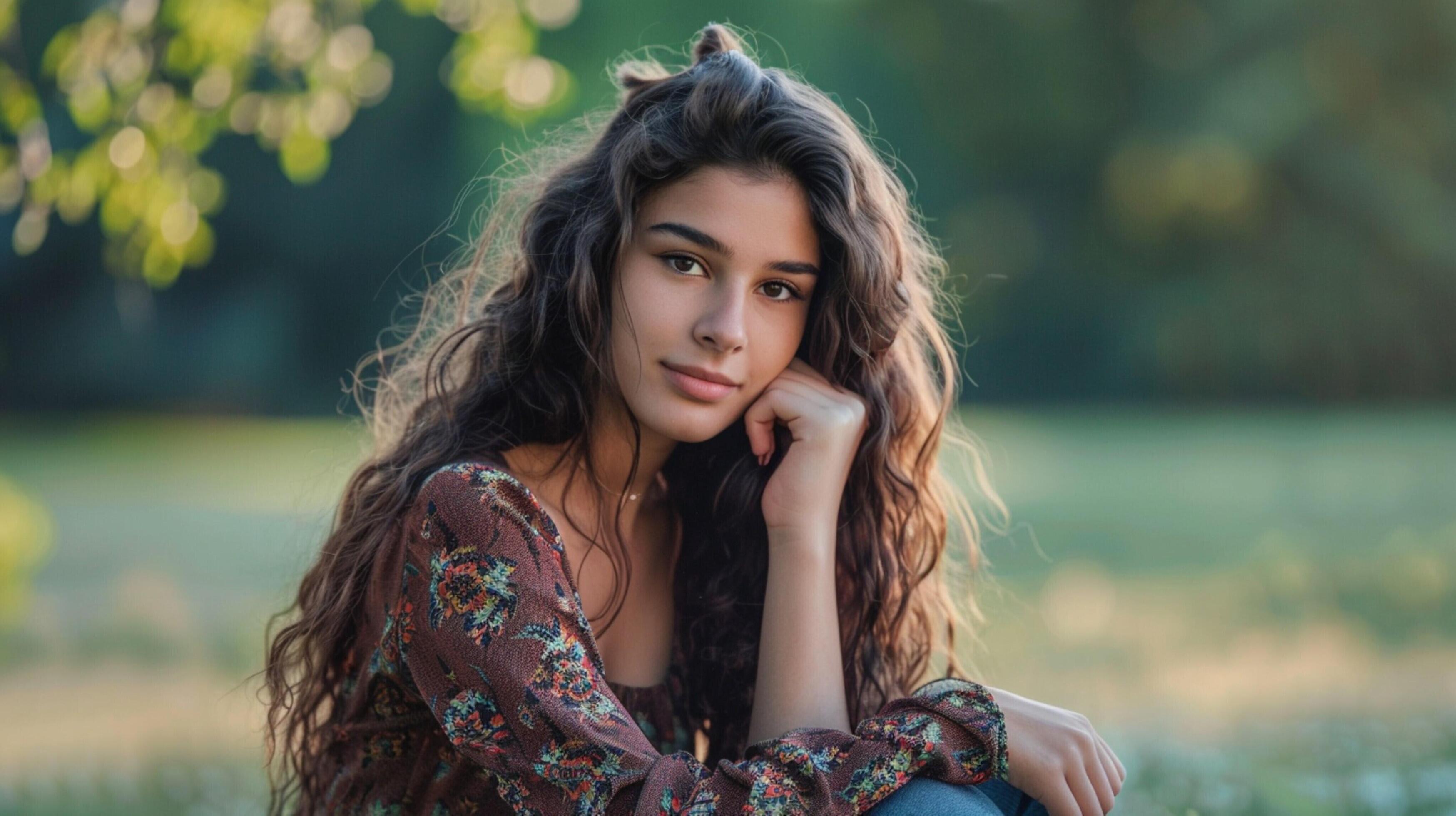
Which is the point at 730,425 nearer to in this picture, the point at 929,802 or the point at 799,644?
the point at 799,644

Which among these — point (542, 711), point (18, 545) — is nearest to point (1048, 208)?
point (18, 545)

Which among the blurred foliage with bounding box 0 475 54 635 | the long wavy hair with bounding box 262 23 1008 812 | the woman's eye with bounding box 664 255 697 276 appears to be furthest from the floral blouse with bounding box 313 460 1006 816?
the blurred foliage with bounding box 0 475 54 635

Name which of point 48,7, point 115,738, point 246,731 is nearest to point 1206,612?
point 246,731

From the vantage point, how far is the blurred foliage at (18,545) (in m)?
6.97

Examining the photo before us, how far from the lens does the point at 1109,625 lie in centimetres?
614

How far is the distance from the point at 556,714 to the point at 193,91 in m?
2.82

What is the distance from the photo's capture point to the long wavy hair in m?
2.39

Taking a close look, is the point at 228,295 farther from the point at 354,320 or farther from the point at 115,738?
the point at 115,738

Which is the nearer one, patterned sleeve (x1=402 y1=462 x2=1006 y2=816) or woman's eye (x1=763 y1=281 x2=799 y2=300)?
patterned sleeve (x1=402 y1=462 x2=1006 y2=816)

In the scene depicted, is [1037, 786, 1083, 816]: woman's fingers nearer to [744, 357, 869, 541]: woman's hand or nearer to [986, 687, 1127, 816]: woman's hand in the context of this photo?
[986, 687, 1127, 816]: woman's hand

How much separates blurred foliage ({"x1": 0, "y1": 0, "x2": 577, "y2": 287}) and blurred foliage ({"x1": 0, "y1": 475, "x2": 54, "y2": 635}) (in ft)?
8.56

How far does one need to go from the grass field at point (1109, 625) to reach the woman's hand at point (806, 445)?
1.00m

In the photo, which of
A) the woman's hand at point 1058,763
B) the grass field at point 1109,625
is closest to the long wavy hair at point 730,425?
the grass field at point 1109,625

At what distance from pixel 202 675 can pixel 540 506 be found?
3681 mm
